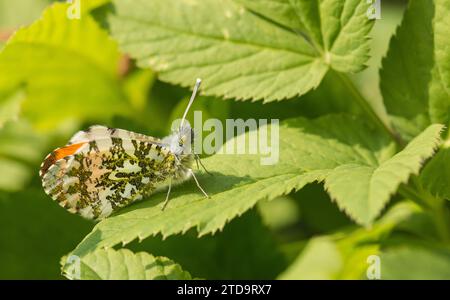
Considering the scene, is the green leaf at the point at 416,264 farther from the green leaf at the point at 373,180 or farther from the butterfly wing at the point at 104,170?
the butterfly wing at the point at 104,170

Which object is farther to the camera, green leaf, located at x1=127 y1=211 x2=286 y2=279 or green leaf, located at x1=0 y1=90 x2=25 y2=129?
green leaf, located at x1=0 y1=90 x2=25 y2=129

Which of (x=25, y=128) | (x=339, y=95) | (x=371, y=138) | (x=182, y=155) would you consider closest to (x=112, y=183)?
(x=182, y=155)

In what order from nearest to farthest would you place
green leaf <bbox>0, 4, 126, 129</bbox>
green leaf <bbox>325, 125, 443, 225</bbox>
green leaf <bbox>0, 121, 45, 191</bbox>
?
green leaf <bbox>325, 125, 443, 225</bbox> < green leaf <bbox>0, 4, 126, 129</bbox> < green leaf <bbox>0, 121, 45, 191</bbox>

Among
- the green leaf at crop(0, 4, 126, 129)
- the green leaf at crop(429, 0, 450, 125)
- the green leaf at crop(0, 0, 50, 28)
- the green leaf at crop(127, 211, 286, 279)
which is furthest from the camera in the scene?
the green leaf at crop(0, 0, 50, 28)

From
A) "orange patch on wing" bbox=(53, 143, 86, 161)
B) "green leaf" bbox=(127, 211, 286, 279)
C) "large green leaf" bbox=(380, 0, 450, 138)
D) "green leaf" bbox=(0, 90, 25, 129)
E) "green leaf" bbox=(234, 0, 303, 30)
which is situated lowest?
"green leaf" bbox=(127, 211, 286, 279)

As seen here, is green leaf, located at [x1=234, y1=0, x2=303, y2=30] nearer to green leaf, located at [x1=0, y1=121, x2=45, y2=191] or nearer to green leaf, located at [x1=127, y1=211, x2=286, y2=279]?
green leaf, located at [x1=127, y1=211, x2=286, y2=279]

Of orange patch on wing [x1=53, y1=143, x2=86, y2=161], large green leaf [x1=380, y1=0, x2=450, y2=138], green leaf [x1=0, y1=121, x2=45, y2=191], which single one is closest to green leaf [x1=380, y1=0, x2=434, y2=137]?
large green leaf [x1=380, y1=0, x2=450, y2=138]

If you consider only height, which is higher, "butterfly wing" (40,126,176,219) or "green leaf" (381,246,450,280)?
"butterfly wing" (40,126,176,219)

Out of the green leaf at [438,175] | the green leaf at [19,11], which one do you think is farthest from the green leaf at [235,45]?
the green leaf at [19,11]
